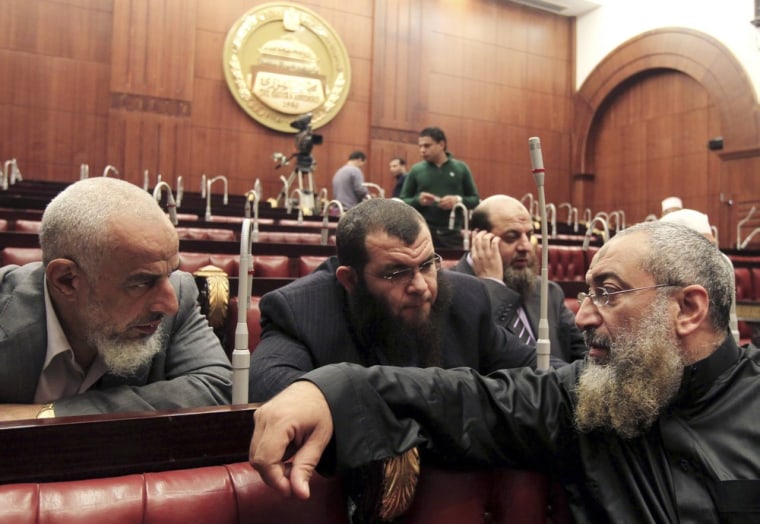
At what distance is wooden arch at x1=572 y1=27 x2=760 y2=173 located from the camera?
30.6ft

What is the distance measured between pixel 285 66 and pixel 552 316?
8086mm

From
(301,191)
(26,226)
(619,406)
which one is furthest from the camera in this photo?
(301,191)

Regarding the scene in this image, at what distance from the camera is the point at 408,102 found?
34.5 ft

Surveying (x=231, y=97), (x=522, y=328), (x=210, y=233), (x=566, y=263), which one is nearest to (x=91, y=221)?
(x=522, y=328)

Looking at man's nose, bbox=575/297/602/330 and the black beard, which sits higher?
man's nose, bbox=575/297/602/330

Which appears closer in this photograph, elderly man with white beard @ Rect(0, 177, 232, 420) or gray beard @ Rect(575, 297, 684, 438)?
gray beard @ Rect(575, 297, 684, 438)

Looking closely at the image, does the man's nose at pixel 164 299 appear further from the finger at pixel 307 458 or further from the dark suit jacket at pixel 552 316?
the dark suit jacket at pixel 552 316

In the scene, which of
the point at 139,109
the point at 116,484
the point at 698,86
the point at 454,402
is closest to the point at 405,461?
the point at 454,402

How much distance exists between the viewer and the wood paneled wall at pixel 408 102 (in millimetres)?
8773

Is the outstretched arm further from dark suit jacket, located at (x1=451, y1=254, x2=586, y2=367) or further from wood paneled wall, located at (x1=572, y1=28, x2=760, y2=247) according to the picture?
wood paneled wall, located at (x1=572, y1=28, x2=760, y2=247)

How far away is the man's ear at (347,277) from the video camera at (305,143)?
278 inches

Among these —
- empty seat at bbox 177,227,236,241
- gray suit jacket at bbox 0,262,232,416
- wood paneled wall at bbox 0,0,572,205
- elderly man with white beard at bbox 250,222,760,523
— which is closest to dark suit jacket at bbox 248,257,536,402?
gray suit jacket at bbox 0,262,232,416

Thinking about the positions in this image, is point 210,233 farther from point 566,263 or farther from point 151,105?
point 151,105

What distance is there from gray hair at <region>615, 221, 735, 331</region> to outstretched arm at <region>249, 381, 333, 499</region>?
2.12 ft
